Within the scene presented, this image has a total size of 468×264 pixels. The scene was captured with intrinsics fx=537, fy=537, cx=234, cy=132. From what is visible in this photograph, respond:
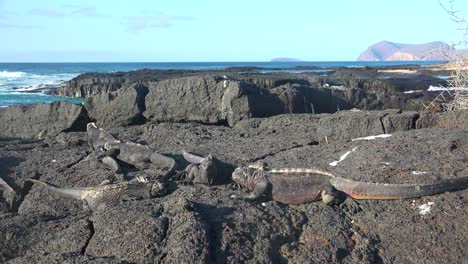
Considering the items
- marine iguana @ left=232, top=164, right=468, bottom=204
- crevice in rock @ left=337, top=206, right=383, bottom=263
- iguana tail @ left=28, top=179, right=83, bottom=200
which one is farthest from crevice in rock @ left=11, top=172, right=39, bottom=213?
crevice in rock @ left=337, top=206, right=383, bottom=263

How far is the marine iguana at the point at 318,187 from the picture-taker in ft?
15.2

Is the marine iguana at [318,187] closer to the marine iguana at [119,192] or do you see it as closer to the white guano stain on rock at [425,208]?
the white guano stain on rock at [425,208]

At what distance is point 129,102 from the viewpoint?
10.9 meters

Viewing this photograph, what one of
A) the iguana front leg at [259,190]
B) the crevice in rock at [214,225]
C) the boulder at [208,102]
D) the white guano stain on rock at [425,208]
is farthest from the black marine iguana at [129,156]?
the white guano stain on rock at [425,208]

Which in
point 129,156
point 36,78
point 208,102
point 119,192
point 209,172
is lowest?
point 36,78

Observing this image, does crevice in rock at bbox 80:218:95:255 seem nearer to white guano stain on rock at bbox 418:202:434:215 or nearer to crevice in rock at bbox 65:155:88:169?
white guano stain on rock at bbox 418:202:434:215

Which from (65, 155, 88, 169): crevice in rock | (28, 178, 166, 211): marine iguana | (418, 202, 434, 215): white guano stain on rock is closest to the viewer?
(418, 202, 434, 215): white guano stain on rock

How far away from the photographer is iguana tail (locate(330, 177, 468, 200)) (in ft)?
15.1

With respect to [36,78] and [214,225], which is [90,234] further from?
[36,78]

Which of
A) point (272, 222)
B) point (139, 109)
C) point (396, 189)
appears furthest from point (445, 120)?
point (139, 109)

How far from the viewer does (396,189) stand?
15.2ft

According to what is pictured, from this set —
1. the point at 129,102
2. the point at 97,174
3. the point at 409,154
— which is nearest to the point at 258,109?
the point at 129,102

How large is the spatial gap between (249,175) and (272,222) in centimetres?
99

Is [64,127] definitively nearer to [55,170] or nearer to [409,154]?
[55,170]
